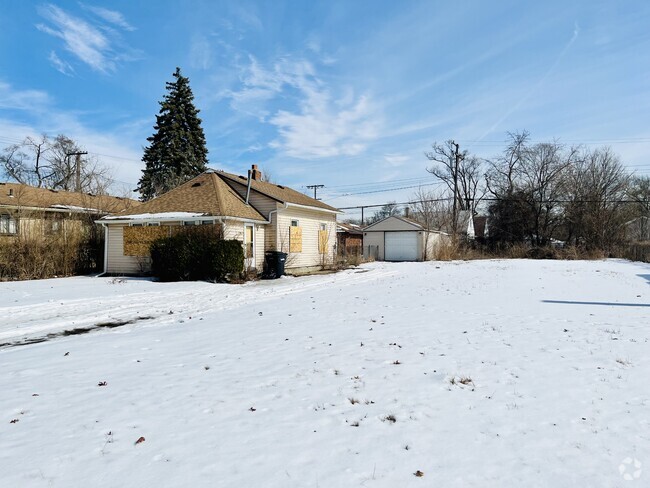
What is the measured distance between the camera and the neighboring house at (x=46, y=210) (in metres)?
16.6

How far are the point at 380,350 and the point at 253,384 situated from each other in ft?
6.80

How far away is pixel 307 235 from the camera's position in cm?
2234

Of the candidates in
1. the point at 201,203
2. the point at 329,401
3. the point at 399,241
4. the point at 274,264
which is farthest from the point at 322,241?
the point at 329,401

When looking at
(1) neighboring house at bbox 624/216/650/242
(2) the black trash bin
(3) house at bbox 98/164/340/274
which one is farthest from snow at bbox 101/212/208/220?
(1) neighboring house at bbox 624/216/650/242

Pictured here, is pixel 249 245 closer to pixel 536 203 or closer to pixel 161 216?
pixel 161 216

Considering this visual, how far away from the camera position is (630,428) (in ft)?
11.3

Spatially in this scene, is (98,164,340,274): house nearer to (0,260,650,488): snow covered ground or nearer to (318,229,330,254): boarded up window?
(318,229,330,254): boarded up window

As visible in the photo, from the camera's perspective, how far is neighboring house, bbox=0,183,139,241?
16594 millimetres

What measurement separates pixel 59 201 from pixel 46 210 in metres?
4.09

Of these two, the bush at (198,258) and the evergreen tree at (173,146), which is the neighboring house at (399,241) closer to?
the evergreen tree at (173,146)

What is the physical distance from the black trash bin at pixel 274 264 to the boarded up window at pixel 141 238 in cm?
454

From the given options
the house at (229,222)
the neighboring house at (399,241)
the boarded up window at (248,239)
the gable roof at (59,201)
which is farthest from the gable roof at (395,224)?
the gable roof at (59,201)

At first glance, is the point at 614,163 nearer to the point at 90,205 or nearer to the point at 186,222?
the point at 186,222

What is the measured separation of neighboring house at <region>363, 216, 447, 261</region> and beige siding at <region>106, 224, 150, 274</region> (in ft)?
68.7
